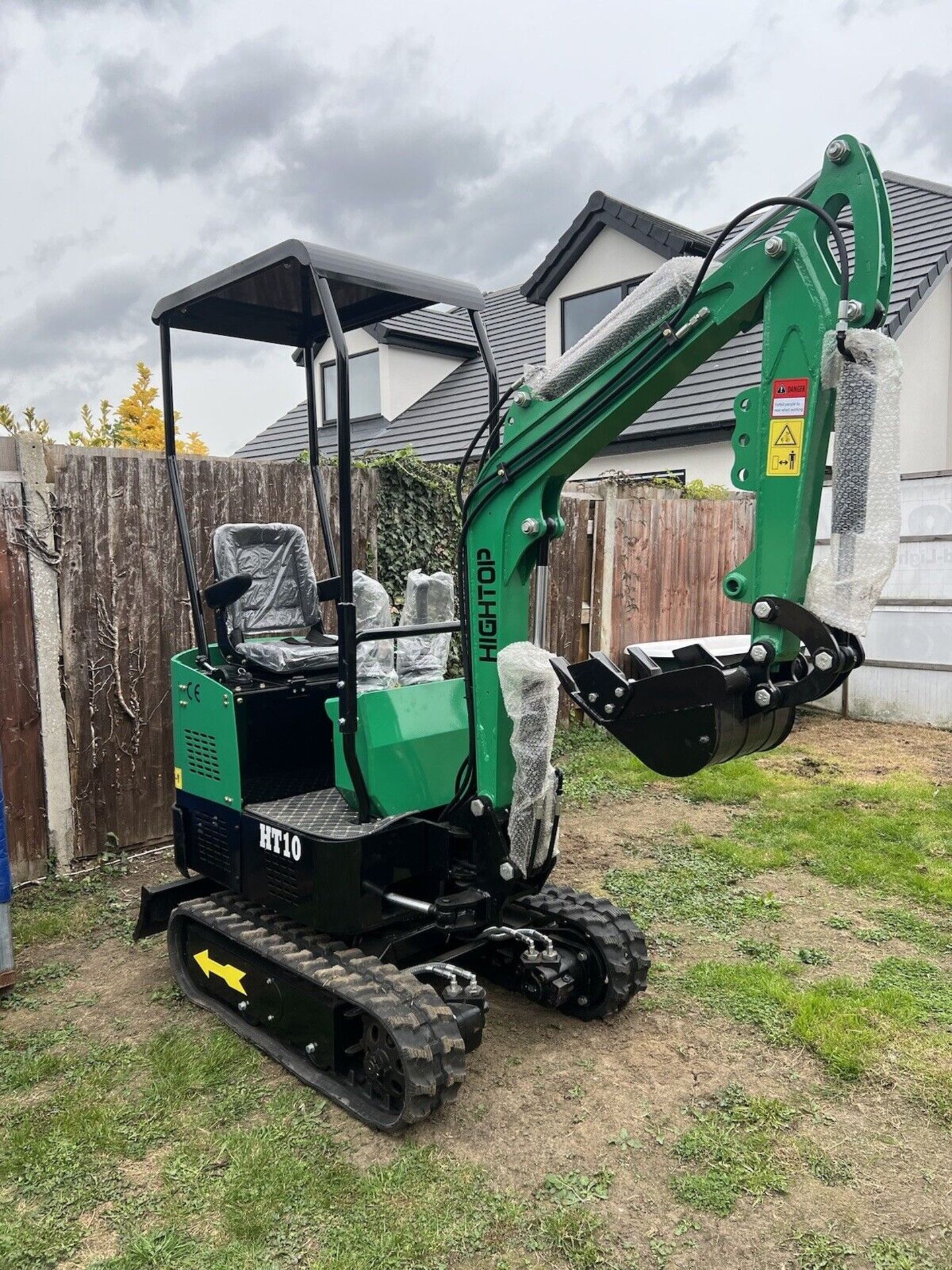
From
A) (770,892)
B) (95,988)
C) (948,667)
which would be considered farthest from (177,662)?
(948,667)

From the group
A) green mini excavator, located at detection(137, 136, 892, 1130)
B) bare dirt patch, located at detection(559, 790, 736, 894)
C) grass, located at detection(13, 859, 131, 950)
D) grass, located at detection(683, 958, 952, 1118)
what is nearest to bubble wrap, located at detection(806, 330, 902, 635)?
green mini excavator, located at detection(137, 136, 892, 1130)

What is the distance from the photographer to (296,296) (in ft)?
13.7

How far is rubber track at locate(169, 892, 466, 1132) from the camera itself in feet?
9.41

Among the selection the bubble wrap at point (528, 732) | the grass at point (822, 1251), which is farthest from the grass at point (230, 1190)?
the bubble wrap at point (528, 732)

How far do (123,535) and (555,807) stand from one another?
3.11m

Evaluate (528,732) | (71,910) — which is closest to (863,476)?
(528,732)

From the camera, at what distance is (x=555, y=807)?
3.37 meters

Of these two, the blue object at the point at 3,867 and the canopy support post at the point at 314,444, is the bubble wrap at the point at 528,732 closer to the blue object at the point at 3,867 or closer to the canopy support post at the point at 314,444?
the canopy support post at the point at 314,444

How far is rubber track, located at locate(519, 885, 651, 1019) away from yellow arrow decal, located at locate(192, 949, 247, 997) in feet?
3.63

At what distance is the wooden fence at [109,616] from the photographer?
4.90 metres

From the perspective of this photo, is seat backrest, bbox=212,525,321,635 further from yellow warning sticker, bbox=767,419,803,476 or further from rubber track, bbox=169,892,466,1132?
yellow warning sticker, bbox=767,419,803,476

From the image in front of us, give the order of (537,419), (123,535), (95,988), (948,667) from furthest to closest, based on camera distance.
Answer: (948,667) → (123,535) → (95,988) → (537,419)

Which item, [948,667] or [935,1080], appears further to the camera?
[948,667]

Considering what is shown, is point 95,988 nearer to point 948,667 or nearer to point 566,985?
point 566,985
